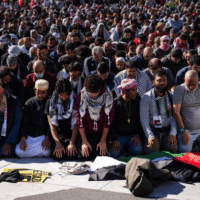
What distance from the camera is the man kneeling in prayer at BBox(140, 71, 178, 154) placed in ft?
15.7

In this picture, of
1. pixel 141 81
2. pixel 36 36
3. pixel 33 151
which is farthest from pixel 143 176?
pixel 36 36

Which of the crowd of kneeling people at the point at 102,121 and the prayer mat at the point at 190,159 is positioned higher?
the crowd of kneeling people at the point at 102,121

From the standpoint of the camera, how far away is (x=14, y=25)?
12.3 meters

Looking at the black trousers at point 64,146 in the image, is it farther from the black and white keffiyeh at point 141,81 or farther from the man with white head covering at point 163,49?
the man with white head covering at point 163,49

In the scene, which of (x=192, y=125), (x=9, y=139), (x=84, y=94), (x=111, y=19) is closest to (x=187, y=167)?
(x=192, y=125)

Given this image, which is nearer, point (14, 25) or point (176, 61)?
point (176, 61)

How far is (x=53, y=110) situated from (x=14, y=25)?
838 cm

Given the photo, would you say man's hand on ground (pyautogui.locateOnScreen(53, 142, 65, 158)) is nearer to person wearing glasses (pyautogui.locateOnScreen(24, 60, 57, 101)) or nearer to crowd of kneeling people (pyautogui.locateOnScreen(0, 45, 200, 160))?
crowd of kneeling people (pyautogui.locateOnScreen(0, 45, 200, 160))

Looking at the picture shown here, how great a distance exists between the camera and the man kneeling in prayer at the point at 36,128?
16.1 feet

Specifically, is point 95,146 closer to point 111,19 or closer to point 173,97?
point 173,97

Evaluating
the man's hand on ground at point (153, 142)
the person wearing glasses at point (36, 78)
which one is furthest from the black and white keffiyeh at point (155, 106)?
the person wearing glasses at point (36, 78)

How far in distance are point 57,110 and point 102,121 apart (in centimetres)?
67

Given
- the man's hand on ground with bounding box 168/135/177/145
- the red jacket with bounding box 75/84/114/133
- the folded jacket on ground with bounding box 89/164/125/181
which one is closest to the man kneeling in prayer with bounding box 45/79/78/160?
the red jacket with bounding box 75/84/114/133

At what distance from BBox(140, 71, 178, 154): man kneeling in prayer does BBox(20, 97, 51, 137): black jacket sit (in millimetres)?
1465
